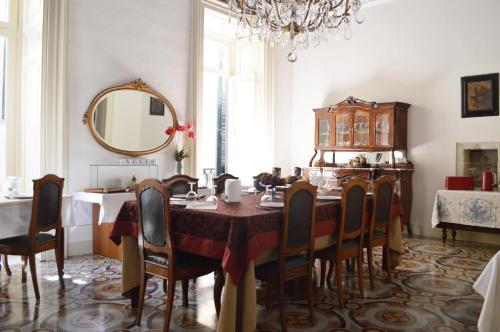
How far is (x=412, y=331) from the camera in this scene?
113 inches

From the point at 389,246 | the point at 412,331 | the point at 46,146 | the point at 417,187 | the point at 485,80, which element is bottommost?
the point at 412,331

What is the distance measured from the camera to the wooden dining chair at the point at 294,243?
2798mm

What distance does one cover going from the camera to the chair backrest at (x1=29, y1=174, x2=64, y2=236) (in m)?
3.39

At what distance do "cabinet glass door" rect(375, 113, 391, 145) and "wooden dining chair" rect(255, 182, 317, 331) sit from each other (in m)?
3.97

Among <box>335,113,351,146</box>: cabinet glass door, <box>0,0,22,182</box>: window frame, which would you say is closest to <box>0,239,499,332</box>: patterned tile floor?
<box>0,0,22,182</box>: window frame

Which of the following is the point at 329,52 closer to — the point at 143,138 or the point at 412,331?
the point at 143,138

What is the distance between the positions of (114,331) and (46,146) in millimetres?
2900

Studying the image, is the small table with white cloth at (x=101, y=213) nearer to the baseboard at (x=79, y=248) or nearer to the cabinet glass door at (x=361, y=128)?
the baseboard at (x=79, y=248)

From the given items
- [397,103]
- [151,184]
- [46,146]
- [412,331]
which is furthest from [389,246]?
[46,146]

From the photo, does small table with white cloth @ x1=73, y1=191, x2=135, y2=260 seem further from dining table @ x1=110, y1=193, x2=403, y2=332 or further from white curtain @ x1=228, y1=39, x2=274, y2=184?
white curtain @ x1=228, y1=39, x2=274, y2=184

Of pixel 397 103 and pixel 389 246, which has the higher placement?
pixel 397 103

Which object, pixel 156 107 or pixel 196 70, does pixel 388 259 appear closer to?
pixel 156 107

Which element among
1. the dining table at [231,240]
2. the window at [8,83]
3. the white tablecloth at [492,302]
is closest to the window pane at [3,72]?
the window at [8,83]

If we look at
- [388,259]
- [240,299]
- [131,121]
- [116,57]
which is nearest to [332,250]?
[388,259]
